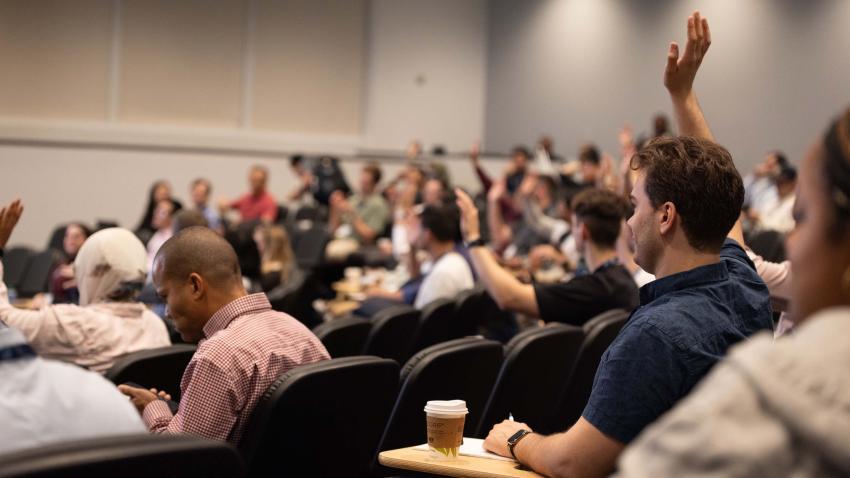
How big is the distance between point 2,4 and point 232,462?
45.5 ft

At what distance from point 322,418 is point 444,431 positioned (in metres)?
0.30

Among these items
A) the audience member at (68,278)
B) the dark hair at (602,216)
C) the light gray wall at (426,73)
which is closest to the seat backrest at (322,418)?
the dark hair at (602,216)

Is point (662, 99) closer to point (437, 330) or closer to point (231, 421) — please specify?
point (437, 330)

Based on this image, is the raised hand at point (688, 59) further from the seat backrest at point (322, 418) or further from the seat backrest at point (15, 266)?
the seat backrest at point (15, 266)

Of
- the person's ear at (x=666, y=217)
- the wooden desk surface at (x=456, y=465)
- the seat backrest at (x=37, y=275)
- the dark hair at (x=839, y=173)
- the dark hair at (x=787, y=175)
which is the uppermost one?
the dark hair at (x=787, y=175)

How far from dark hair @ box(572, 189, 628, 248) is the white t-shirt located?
55.9 inches

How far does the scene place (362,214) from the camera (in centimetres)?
1241

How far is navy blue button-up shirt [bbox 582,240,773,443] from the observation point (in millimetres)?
2082

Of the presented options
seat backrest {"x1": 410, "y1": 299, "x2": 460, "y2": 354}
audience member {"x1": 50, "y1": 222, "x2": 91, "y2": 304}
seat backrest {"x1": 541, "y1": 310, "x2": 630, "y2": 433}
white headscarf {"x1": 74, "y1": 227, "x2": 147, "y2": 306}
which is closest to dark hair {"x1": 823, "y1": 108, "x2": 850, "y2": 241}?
seat backrest {"x1": 541, "y1": 310, "x2": 630, "y2": 433}

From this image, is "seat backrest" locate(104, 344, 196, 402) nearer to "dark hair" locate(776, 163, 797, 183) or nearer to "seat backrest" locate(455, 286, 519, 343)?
"seat backrest" locate(455, 286, 519, 343)

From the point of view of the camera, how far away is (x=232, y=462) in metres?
1.49

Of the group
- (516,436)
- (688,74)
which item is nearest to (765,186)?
(688,74)

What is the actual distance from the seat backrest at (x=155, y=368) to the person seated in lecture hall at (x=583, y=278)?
146 cm

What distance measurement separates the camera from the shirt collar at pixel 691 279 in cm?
226
